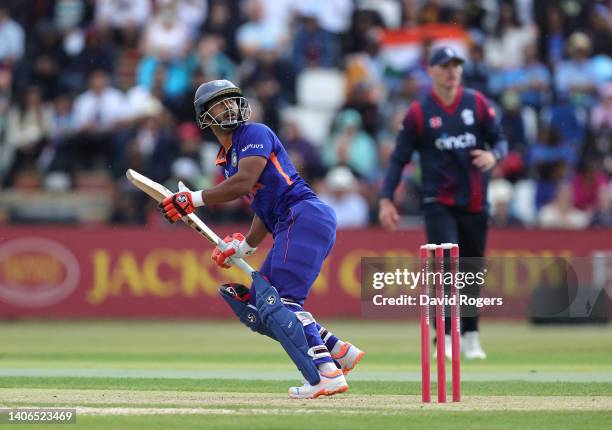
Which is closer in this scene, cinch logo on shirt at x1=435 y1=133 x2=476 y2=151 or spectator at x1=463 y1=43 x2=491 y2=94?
cinch logo on shirt at x1=435 y1=133 x2=476 y2=151

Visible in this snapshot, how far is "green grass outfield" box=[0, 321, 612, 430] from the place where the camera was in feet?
25.3

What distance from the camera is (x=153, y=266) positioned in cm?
1902

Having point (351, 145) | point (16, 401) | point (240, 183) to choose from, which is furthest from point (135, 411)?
point (351, 145)

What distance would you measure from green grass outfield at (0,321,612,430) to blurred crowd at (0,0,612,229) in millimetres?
2529

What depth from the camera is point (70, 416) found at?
7797 mm

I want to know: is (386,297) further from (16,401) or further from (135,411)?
(16,401)

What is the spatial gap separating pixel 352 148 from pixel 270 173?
37.3ft

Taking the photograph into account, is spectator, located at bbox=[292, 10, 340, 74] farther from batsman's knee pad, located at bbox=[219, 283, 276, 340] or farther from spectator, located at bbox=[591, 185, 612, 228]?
batsman's knee pad, located at bbox=[219, 283, 276, 340]

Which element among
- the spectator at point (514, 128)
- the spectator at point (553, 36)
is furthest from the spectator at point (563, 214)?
the spectator at point (553, 36)

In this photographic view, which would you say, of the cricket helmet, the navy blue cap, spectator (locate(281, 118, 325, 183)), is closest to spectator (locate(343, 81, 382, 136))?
spectator (locate(281, 118, 325, 183))

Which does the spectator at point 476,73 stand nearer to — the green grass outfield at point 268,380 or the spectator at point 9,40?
the green grass outfield at point 268,380

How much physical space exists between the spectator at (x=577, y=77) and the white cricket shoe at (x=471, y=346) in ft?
28.3

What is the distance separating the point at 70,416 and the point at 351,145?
508 inches

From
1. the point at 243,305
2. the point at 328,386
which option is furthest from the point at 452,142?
the point at 328,386
